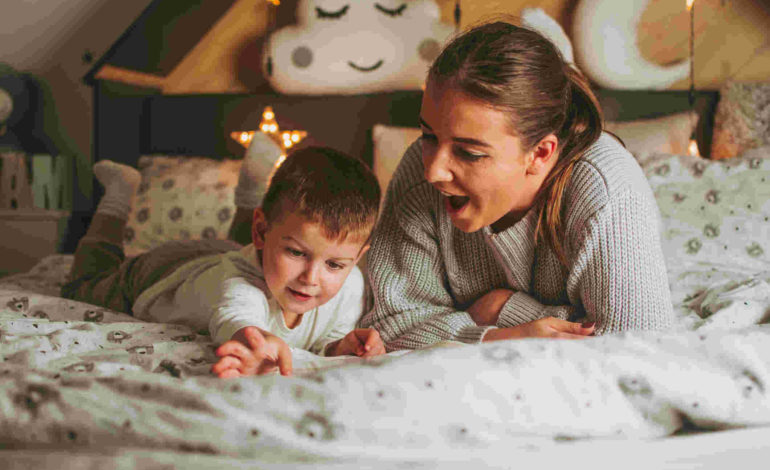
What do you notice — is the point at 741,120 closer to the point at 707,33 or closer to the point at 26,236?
the point at 707,33

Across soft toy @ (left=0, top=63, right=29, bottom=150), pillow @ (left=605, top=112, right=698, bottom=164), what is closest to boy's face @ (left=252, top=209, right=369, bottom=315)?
pillow @ (left=605, top=112, right=698, bottom=164)

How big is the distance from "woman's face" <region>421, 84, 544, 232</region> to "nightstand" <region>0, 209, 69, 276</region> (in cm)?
198

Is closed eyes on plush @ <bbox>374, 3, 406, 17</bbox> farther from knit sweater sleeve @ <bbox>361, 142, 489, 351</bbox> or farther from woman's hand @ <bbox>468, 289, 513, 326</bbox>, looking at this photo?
woman's hand @ <bbox>468, 289, 513, 326</bbox>

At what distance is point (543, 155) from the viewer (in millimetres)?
1098

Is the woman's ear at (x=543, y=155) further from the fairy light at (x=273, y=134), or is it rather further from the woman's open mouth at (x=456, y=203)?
the fairy light at (x=273, y=134)

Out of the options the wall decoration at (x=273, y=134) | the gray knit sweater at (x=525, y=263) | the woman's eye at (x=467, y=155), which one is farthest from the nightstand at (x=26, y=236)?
the woman's eye at (x=467, y=155)

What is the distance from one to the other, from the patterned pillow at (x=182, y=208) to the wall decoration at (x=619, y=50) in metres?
1.48

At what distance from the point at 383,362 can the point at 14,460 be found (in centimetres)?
34

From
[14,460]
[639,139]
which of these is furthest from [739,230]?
[14,460]

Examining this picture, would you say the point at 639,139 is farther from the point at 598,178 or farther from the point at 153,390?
the point at 153,390

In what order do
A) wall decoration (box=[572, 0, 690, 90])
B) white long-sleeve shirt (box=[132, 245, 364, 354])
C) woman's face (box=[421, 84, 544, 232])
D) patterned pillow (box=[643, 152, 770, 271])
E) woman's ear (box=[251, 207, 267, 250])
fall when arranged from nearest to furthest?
woman's face (box=[421, 84, 544, 232])
white long-sleeve shirt (box=[132, 245, 364, 354])
woman's ear (box=[251, 207, 267, 250])
patterned pillow (box=[643, 152, 770, 271])
wall decoration (box=[572, 0, 690, 90])

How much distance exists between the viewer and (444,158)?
1018 mm

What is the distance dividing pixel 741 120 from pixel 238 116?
1914mm

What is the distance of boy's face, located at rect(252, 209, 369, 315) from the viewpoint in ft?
3.61
